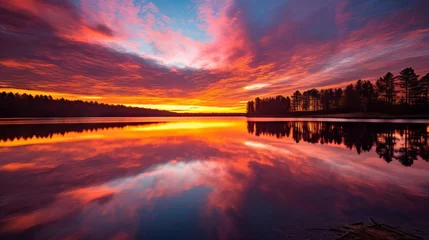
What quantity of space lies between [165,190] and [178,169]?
9.72ft

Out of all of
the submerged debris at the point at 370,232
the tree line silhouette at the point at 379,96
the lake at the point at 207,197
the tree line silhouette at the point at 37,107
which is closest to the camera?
the submerged debris at the point at 370,232

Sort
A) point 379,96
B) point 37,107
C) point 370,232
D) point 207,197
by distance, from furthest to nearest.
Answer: point 37,107, point 379,96, point 207,197, point 370,232

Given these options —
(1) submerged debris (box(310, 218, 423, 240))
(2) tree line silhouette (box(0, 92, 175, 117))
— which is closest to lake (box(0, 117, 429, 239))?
(1) submerged debris (box(310, 218, 423, 240))

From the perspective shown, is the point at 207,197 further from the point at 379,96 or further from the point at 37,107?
the point at 37,107

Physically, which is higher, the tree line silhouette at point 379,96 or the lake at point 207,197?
the tree line silhouette at point 379,96

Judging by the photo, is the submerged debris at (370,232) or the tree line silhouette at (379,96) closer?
the submerged debris at (370,232)

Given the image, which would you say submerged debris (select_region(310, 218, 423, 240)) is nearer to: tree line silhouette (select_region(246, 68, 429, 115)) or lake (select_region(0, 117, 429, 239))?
lake (select_region(0, 117, 429, 239))

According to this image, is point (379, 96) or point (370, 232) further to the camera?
point (379, 96)

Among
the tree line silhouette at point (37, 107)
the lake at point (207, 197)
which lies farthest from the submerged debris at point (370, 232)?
the tree line silhouette at point (37, 107)

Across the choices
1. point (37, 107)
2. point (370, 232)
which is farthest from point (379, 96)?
point (37, 107)

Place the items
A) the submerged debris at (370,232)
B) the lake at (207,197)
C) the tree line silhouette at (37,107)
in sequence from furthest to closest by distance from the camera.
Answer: the tree line silhouette at (37,107) → the lake at (207,197) → the submerged debris at (370,232)

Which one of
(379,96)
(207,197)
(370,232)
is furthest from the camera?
(379,96)

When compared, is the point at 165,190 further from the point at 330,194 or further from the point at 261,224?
the point at 330,194

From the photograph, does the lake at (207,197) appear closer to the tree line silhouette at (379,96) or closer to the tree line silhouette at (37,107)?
the tree line silhouette at (379,96)
